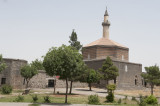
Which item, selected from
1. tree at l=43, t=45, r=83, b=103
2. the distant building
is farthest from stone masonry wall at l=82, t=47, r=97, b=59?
tree at l=43, t=45, r=83, b=103

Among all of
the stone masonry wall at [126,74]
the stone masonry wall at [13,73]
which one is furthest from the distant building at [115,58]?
the stone masonry wall at [13,73]

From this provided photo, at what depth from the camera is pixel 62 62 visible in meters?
15.8

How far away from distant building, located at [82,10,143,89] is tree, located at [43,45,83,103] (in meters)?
28.0

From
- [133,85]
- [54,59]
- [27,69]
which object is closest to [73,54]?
[54,59]

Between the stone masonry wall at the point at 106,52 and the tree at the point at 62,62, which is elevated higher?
the stone masonry wall at the point at 106,52

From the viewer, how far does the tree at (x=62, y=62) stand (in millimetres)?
15898

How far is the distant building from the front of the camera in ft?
148

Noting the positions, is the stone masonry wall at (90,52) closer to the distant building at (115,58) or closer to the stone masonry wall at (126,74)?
the distant building at (115,58)

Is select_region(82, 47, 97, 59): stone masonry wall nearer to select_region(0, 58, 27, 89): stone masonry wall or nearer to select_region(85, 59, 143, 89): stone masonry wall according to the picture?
select_region(85, 59, 143, 89): stone masonry wall

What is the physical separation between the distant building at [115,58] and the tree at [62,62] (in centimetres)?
2797

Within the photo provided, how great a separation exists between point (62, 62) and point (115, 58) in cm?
3637

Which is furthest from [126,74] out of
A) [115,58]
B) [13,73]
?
[13,73]

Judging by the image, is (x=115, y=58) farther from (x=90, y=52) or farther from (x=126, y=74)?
(x=90, y=52)

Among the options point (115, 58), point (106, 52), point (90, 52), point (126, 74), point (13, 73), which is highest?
point (90, 52)
